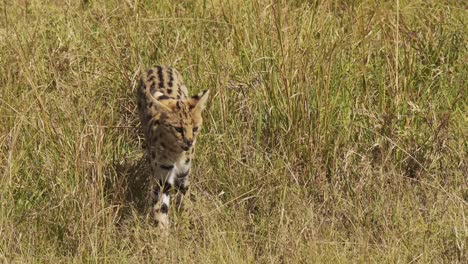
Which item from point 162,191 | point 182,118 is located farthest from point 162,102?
point 162,191

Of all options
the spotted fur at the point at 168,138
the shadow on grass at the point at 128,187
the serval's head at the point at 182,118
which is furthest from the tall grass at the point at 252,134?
the serval's head at the point at 182,118

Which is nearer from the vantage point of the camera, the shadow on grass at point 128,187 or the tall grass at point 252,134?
the tall grass at point 252,134

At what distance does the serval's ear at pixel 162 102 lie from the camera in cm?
621

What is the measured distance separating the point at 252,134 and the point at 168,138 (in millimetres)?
521

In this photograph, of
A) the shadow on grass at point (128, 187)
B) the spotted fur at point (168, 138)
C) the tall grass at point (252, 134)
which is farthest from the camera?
the spotted fur at point (168, 138)

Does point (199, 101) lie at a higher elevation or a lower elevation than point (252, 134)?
higher

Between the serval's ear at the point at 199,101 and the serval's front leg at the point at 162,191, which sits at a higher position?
the serval's ear at the point at 199,101

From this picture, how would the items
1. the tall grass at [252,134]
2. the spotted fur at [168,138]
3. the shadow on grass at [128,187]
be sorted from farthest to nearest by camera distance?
1. the spotted fur at [168,138]
2. the shadow on grass at [128,187]
3. the tall grass at [252,134]

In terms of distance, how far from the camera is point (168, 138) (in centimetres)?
625

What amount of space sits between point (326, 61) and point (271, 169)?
0.77 metres

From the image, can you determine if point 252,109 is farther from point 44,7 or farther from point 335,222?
point 44,7

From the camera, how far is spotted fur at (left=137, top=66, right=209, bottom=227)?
6.14 m

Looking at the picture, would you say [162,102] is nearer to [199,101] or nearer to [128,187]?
[199,101]

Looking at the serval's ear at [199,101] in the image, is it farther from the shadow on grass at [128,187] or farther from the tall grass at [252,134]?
the shadow on grass at [128,187]
